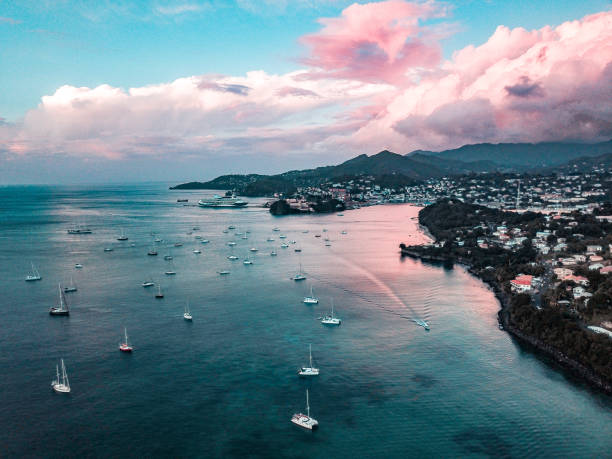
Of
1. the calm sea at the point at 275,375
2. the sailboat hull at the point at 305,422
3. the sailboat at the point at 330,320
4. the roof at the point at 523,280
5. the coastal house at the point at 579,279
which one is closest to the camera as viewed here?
the calm sea at the point at 275,375

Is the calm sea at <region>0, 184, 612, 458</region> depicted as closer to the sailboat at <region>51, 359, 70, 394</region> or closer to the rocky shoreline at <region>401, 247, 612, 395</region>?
the sailboat at <region>51, 359, 70, 394</region>

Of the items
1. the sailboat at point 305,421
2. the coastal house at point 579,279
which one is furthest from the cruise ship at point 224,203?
the sailboat at point 305,421

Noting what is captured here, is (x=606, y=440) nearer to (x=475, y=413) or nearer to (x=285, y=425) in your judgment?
(x=475, y=413)

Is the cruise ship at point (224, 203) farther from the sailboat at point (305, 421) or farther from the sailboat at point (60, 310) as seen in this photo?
the sailboat at point (305, 421)

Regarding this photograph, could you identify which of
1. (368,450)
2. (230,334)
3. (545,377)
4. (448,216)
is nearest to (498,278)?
(545,377)

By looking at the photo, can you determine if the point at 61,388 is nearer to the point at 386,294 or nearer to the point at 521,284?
the point at 386,294

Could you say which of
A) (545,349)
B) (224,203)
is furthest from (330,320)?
(224,203)

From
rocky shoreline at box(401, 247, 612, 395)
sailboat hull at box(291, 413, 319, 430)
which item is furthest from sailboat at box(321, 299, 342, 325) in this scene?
sailboat hull at box(291, 413, 319, 430)
